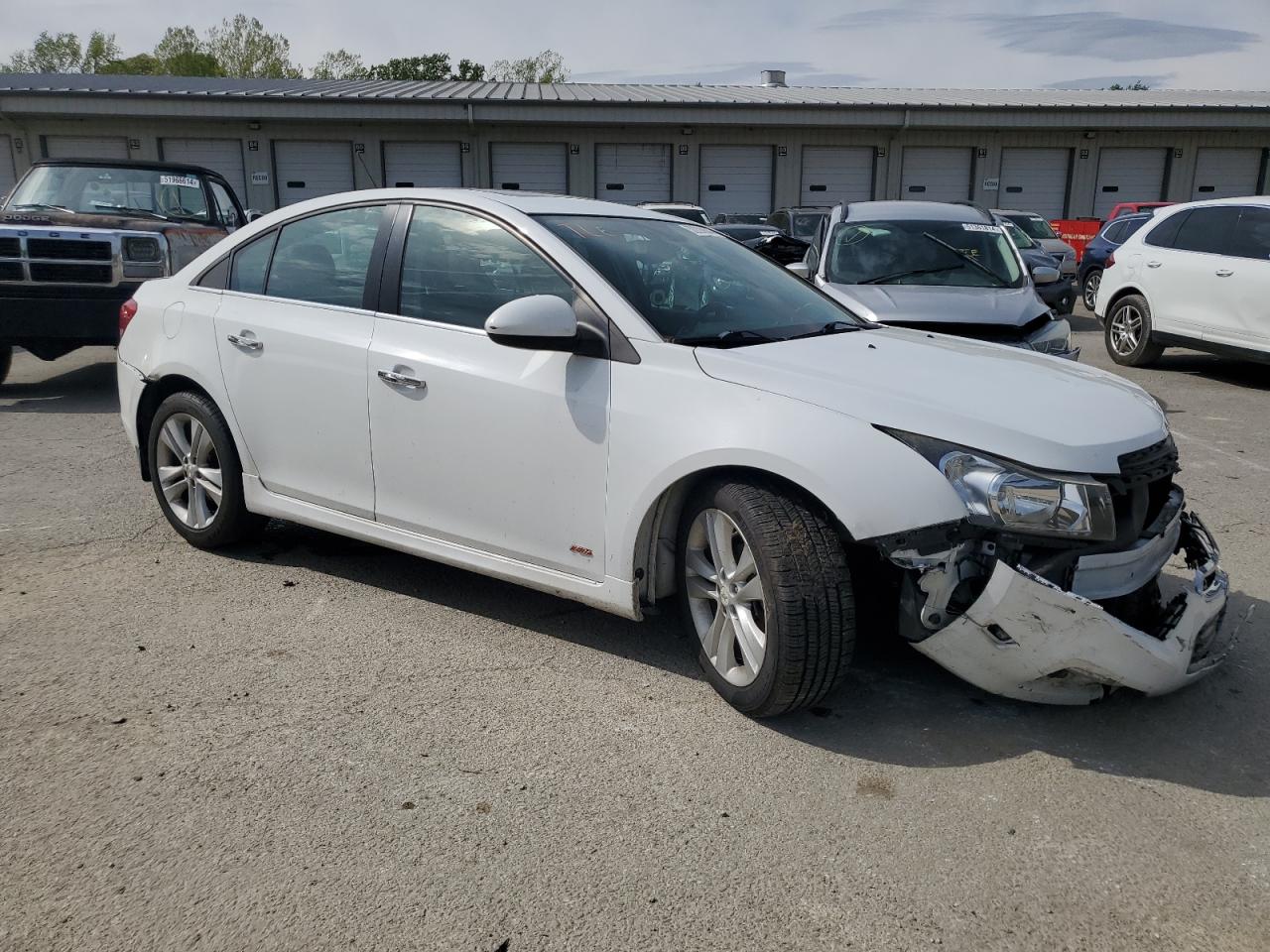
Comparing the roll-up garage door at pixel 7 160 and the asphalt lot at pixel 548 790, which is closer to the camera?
the asphalt lot at pixel 548 790

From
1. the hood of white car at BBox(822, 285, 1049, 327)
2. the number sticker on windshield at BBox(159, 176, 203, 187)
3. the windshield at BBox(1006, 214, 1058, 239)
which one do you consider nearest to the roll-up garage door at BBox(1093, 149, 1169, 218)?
the windshield at BBox(1006, 214, 1058, 239)

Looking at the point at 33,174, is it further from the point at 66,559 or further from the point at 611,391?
the point at 611,391

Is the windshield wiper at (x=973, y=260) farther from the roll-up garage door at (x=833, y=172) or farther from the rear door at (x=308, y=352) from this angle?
the roll-up garage door at (x=833, y=172)

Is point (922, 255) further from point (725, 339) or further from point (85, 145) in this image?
point (85, 145)

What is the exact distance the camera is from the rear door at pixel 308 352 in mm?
4277

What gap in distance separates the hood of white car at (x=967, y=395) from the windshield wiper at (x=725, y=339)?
6 cm

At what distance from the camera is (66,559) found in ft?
16.2

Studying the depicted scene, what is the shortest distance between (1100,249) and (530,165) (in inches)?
647

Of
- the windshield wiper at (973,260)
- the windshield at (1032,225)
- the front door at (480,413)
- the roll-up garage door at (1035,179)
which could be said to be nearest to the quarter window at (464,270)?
the front door at (480,413)

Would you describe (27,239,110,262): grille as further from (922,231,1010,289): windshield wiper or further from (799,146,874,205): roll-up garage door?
(799,146,874,205): roll-up garage door

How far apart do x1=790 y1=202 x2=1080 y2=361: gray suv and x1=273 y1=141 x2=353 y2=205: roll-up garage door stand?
2261cm

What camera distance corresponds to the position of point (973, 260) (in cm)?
854

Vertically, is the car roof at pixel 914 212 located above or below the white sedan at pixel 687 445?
above

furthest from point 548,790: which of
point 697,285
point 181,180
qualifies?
point 181,180
